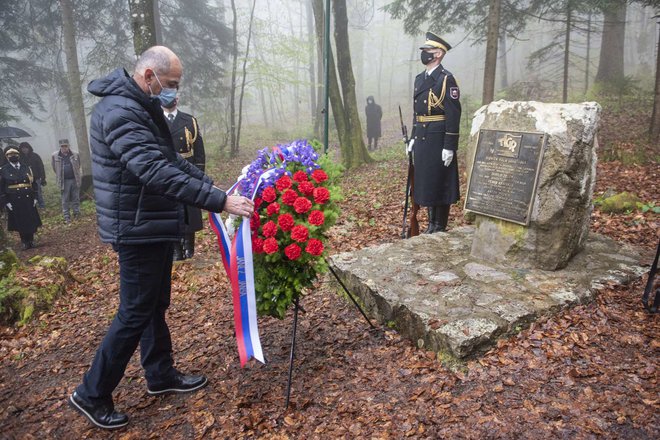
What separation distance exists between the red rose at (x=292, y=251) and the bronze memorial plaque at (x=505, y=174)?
2.30m

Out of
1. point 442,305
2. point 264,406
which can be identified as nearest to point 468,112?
point 442,305

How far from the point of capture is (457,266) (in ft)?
14.2

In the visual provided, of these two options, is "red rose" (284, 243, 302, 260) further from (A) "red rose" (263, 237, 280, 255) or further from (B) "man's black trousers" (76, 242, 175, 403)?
(B) "man's black trousers" (76, 242, 175, 403)

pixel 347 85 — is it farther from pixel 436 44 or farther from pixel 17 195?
pixel 17 195

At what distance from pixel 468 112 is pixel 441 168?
12.1m

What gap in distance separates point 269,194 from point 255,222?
0.72ft

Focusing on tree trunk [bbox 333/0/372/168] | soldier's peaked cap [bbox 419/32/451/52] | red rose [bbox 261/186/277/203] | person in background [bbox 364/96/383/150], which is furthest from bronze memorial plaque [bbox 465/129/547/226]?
person in background [bbox 364/96/383/150]

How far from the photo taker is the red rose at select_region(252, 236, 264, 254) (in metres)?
2.88

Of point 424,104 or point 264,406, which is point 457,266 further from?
point 264,406

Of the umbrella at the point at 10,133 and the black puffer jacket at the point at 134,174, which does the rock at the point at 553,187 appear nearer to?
the black puffer jacket at the point at 134,174

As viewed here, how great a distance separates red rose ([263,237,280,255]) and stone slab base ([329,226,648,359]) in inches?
55.1

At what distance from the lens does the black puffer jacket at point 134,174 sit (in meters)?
2.39

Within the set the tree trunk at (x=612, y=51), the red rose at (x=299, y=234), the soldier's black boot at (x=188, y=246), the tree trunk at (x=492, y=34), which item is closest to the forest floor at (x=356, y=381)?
the red rose at (x=299, y=234)

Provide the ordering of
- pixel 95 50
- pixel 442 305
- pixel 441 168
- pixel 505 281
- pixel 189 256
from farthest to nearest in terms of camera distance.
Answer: pixel 95 50 → pixel 189 256 → pixel 441 168 → pixel 505 281 → pixel 442 305
